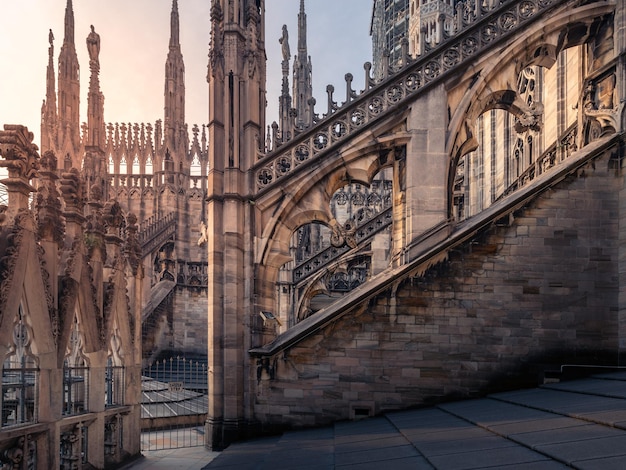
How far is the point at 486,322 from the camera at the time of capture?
27.5 feet

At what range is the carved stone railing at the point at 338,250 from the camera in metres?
18.8

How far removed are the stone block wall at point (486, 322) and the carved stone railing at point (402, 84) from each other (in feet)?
11.5

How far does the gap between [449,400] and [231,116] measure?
7.10m

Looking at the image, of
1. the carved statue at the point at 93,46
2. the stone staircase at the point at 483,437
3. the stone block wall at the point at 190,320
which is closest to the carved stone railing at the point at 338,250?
the stone block wall at the point at 190,320

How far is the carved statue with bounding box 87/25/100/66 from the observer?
81.1 feet

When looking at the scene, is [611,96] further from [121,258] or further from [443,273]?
[121,258]

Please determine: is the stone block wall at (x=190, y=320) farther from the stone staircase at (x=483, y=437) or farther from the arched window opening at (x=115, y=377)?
the stone staircase at (x=483, y=437)

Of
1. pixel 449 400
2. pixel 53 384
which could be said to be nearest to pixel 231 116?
pixel 53 384

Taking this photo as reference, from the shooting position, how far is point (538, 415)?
5391 mm

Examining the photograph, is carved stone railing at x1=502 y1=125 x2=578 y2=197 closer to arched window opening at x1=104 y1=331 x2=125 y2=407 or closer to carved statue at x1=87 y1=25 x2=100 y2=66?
arched window opening at x1=104 y1=331 x2=125 y2=407

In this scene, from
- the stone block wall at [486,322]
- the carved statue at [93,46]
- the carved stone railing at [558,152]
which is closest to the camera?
the stone block wall at [486,322]

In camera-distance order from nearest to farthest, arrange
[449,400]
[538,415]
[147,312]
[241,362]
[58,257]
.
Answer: [538,415]
[58,257]
[449,400]
[241,362]
[147,312]

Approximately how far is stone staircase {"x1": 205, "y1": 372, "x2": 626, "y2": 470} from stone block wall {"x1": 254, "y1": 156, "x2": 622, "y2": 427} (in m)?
0.50

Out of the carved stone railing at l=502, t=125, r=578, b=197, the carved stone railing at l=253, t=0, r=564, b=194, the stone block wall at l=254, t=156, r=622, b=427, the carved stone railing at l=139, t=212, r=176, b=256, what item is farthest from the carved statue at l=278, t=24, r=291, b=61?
the stone block wall at l=254, t=156, r=622, b=427
